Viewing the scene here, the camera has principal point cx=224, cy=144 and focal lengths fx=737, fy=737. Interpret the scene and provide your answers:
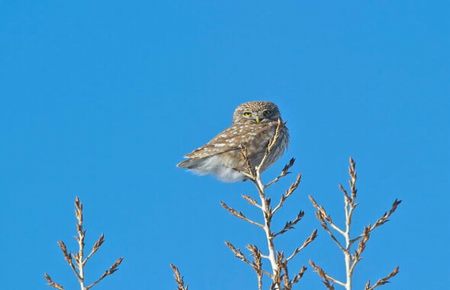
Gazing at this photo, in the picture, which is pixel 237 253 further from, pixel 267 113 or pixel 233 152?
pixel 267 113

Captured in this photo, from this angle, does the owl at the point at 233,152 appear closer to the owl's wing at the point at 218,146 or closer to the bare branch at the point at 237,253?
the owl's wing at the point at 218,146

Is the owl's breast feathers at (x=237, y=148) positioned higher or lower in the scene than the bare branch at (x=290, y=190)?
higher

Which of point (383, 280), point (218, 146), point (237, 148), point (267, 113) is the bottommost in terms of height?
point (383, 280)

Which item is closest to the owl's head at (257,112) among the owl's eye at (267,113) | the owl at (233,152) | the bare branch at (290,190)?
the owl's eye at (267,113)

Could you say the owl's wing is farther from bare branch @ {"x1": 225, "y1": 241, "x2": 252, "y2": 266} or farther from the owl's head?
bare branch @ {"x1": 225, "y1": 241, "x2": 252, "y2": 266}

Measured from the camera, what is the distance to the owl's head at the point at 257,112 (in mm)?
13564

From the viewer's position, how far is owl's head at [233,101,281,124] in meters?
13.6

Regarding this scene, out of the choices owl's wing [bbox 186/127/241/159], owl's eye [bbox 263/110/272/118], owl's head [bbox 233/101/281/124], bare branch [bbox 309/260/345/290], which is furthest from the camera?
owl's eye [bbox 263/110/272/118]

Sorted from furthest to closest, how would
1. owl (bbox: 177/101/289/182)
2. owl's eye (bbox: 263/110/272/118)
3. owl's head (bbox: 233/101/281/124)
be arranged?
1. owl's eye (bbox: 263/110/272/118)
2. owl's head (bbox: 233/101/281/124)
3. owl (bbox: 177/101/289/182)

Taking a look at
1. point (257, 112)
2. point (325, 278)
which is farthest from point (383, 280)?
point (257, 112)

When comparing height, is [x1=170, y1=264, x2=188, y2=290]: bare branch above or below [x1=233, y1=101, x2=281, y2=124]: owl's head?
below

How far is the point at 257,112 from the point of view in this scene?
1370cm

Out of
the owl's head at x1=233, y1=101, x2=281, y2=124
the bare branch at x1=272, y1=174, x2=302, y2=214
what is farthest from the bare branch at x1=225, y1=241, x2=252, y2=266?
the owl's head at x1=233, y1=101, x2=281, y2=124

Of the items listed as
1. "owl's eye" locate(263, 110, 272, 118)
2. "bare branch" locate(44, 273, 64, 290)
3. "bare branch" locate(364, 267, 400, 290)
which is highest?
"owl's eye" locate(263, 110, 272, 118)
